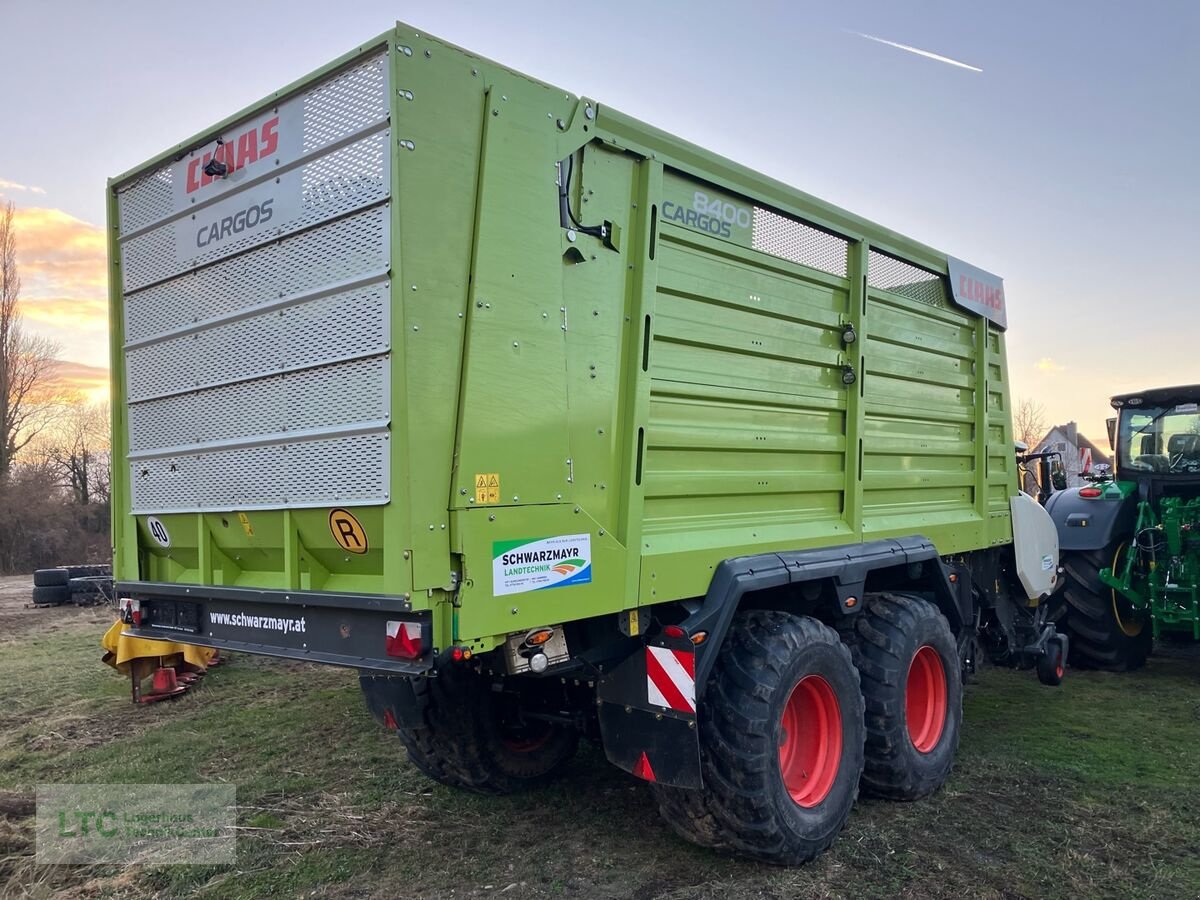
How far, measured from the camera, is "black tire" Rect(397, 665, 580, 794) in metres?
3.91

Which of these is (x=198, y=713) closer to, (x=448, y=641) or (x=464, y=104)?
(x=448, y=641)

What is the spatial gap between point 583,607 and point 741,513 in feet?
3.38

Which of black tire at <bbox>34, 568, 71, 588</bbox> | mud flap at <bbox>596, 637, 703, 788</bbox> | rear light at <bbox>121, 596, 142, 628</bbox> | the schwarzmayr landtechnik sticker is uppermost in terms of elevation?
the schwarzmayr landtechnik sticker

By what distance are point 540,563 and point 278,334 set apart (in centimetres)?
123

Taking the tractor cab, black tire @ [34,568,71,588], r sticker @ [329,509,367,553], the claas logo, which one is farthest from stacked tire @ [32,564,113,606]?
the tractor cab

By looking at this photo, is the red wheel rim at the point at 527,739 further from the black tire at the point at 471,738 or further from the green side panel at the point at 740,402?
the green side panel at the point at 740,402

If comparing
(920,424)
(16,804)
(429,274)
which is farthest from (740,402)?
(16,804)

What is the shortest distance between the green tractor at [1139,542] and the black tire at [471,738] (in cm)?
493

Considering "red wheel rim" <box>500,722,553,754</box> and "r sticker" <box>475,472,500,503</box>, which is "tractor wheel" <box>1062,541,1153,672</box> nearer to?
"red wheel rim" <box>500,722,553,754</box>

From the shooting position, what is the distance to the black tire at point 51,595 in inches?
462

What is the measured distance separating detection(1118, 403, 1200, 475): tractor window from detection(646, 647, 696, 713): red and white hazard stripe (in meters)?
5.85

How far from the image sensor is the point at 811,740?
3705 millimetres

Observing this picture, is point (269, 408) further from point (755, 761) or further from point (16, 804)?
point (16, 804)

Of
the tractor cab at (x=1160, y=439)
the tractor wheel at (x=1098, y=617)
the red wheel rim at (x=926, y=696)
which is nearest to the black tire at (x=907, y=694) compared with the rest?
the red wheel rim at (x=926, y=696)
